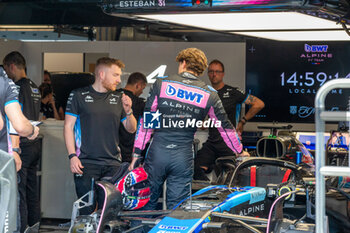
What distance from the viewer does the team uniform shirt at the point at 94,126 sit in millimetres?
5277

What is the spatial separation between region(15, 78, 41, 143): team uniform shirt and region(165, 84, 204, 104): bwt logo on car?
62.7 inches

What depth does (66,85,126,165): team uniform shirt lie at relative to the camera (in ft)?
17.3

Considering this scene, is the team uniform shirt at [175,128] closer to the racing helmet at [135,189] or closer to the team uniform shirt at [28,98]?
the racing helmet at [135,189]

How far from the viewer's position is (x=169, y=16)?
5.35 meters

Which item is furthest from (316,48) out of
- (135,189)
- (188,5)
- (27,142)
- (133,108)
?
(135,189)

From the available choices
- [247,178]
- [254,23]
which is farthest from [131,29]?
[247,178]

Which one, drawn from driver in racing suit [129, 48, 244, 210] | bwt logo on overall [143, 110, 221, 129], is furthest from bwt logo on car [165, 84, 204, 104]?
bwt logo on overall [143, 110, 221, 129]

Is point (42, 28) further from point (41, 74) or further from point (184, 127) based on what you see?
point (184, 127)

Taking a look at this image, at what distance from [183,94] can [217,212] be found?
4.82ft

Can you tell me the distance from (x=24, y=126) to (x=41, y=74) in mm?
6419

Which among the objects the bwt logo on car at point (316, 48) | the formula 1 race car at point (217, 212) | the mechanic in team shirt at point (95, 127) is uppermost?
the bwt logo on car at point (316, 48)

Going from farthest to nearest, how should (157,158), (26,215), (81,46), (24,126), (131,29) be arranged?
(131,29), (81,46), (26,215), (157,158), (24,126)

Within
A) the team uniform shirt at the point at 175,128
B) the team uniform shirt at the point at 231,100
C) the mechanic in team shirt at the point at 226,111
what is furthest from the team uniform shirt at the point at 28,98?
the team uniform shirt at the point at 231,100

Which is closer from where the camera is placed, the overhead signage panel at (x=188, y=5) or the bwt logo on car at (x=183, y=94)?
the overhead signage panel at (x=188, y=5)
